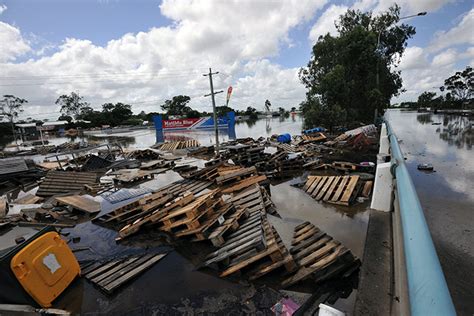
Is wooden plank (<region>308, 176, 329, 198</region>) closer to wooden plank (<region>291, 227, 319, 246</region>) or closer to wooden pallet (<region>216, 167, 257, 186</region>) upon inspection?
wooden pallet (<region>216, 167, 257, 186</region>)

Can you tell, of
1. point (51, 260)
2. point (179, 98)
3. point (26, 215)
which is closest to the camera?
point (51, 260)

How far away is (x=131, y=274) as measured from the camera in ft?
12.8

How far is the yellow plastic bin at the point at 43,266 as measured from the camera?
10.1 feet

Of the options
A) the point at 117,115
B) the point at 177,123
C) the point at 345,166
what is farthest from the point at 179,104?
the point at 345,166

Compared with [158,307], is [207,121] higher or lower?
higher

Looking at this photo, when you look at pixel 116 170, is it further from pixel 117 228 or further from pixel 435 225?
pixel 435 225

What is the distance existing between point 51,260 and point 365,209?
639 centimetres

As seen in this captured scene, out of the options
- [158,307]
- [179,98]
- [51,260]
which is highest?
[179,98]

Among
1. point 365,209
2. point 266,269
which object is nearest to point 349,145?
point 365,209

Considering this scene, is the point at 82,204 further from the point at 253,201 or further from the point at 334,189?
the point at 334,189

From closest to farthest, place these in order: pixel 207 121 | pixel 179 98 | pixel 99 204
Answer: pixel 99 204 < pixel 207 121 < pixel 179 98

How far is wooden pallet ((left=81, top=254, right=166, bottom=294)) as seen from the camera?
3721mm

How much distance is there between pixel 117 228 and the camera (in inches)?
230

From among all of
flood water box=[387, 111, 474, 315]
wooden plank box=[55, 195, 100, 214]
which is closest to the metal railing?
flood water box=[387, 111, 474, 315]
